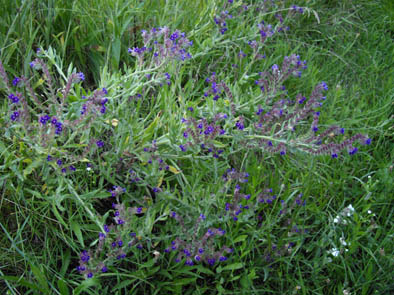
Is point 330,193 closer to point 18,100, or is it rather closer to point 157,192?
point 157,192

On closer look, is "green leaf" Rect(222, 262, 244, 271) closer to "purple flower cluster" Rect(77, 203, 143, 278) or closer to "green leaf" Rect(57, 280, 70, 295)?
"purple flower cluster" Rect(77, 203, 143, 278)

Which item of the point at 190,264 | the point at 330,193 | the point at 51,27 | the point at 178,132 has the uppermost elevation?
the point at 51,27

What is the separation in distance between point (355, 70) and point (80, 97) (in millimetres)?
2208

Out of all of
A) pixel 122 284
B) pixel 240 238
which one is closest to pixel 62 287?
pixel 122 284

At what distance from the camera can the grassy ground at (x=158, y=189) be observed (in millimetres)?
2025

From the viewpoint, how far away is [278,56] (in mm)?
3240

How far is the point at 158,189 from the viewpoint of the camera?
211 centimetres


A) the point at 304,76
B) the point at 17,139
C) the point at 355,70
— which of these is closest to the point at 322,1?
the point at 355,70

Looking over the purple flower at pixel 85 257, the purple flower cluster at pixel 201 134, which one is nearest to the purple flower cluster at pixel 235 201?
the purple flower cluster at pixel 201 134

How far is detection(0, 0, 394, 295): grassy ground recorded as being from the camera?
6.64 ft

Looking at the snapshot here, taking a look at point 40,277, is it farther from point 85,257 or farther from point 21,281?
point 85,257

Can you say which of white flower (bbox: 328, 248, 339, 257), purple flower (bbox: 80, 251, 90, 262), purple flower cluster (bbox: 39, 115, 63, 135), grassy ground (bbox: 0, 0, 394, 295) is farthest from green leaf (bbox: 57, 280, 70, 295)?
white flower (bbox: 328, 248, 339, 257)

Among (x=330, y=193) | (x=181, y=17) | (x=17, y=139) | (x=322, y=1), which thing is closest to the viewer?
(x=17, y=139)

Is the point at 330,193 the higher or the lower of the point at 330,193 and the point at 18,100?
the lower
